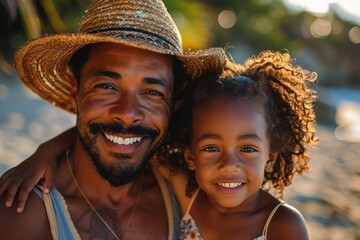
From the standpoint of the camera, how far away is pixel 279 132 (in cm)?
306

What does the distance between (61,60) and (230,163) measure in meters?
1.08

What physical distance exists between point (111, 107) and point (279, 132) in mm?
975

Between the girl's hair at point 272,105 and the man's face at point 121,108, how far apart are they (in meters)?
0.29

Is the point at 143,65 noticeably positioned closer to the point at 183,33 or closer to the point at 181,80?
the point at 181,80

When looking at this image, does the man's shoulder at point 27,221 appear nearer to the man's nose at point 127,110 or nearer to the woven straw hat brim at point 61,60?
the man's nose at point 127,110

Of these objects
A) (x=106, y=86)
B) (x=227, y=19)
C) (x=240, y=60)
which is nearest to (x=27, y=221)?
(x=106, y=86)

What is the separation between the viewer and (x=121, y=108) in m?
2.69

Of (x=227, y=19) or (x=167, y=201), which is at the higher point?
(x=227, y=19)

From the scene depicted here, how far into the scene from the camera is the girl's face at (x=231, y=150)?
2.79 meters

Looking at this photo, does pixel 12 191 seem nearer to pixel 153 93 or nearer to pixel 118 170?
pixel 118 170

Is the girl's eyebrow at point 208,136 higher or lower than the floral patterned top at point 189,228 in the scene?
higher

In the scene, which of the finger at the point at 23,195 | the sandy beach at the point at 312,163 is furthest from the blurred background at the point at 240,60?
the finger at the point at 23,195

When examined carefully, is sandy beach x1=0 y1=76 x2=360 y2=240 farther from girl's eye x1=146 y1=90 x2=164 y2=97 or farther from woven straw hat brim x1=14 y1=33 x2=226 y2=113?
girl's eye x1=146 y1=90 x2=164 y2=97

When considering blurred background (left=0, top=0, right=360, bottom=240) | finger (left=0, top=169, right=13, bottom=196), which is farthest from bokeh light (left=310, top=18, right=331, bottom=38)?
finger (left=0, top=169, right=13, bottom=196)
